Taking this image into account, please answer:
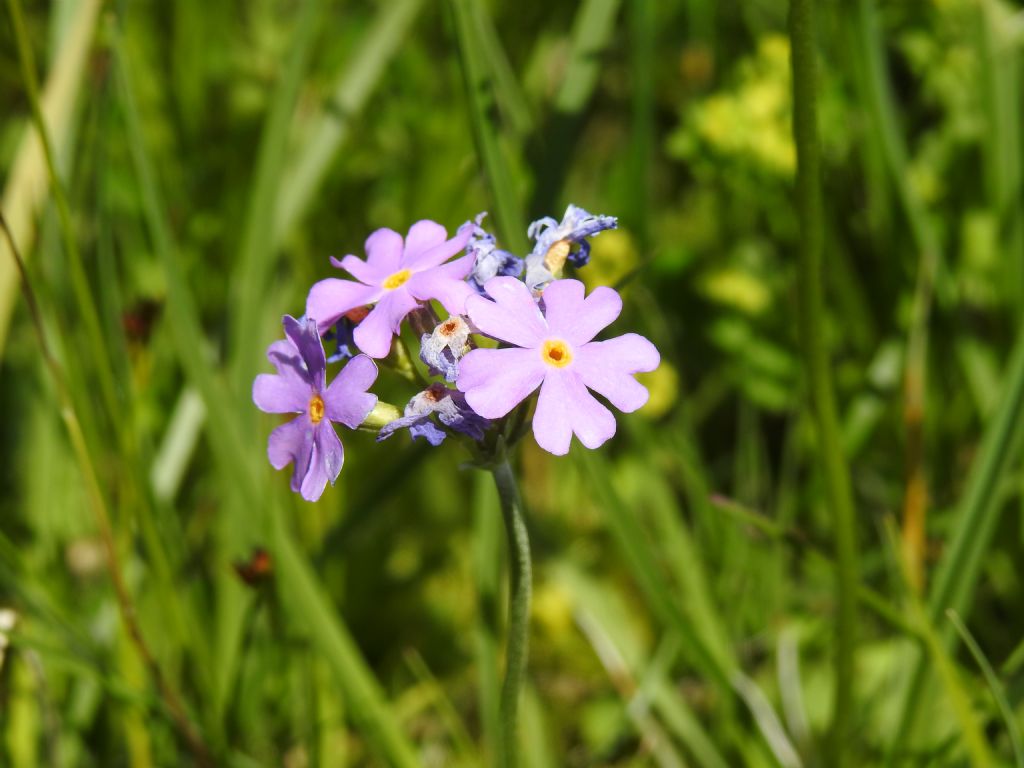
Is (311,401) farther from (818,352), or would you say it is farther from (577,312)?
(818,352)

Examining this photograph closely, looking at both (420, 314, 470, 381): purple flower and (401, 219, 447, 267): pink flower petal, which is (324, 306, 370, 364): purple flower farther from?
(420, 314, 470, 381): purple flower

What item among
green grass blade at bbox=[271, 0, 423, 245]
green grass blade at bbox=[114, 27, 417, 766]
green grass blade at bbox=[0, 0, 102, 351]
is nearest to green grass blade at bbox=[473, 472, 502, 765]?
green grass blade at bbox=[114, 27, 417, 766]

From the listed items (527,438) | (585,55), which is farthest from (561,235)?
(527,438)

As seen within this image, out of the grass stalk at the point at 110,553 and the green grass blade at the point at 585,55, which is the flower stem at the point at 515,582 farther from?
the green grass blade at the point at 585,55

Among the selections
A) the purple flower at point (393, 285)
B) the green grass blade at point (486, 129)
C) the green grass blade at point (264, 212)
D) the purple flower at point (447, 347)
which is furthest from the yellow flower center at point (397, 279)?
the green grass blade at point (264, 212)

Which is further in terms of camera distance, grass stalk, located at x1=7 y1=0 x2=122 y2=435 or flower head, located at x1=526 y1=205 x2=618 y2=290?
grass stalk, located at x1=7 y1=0 x2=122 y2=435

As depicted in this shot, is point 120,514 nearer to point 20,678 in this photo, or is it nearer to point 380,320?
point 20,678
